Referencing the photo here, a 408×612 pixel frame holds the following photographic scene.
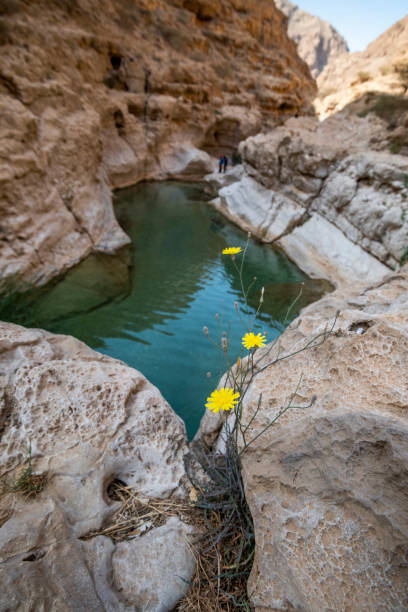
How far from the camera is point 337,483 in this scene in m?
1.11

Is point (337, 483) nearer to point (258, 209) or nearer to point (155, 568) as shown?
point (155, 568)

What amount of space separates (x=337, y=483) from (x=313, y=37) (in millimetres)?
92442

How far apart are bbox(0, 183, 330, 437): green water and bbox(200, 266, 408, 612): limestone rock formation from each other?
85 centimetres

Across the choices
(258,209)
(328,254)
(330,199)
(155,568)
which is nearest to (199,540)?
(155,568)

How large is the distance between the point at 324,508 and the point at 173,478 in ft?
2.83

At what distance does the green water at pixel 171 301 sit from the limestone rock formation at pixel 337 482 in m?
0.85

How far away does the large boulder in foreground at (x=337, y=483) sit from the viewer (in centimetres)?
97

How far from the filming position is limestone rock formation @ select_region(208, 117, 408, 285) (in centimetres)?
621

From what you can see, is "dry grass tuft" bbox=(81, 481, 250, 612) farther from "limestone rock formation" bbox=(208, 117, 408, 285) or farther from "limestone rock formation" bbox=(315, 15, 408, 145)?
"limestone rock formation" bbox=(315, 15, 408, 145)

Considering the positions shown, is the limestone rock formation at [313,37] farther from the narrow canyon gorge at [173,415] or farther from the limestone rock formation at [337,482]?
the limestone rock formation at [337,482]

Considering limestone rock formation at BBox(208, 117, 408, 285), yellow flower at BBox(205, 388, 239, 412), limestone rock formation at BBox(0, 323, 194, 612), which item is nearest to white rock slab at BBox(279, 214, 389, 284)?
limestone rock formation at BBox(208, 117, 408, 285)

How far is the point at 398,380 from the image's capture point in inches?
52.9

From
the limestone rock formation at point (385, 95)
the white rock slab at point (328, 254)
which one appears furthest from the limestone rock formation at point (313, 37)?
the white rock slab at point (328, 254)

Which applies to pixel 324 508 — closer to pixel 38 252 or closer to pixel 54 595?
pixel 54 595
